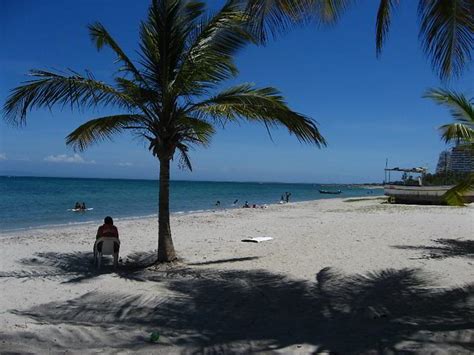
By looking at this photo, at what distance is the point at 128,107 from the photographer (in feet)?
27.3

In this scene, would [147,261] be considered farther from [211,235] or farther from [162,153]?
[211,235]

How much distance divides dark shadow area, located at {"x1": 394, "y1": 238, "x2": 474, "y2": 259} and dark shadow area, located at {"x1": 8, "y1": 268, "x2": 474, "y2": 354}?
2206mm

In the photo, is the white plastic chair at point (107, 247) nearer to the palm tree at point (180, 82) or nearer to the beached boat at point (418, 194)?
the palm tree at point (180, 82)

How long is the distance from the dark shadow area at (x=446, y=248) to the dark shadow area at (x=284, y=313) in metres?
2.21

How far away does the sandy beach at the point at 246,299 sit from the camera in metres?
4.38

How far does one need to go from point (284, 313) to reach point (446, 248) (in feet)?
20.4

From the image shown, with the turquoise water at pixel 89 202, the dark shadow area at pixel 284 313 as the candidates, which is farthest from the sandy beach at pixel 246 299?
the turquoise water at pixel 89 202

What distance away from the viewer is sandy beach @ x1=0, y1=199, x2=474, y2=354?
14.4 ft

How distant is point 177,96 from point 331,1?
329 centimetres

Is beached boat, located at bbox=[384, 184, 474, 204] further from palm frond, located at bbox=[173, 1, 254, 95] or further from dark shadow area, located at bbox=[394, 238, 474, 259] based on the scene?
palm frond, located at bbox=[173, 1, 254, 95]

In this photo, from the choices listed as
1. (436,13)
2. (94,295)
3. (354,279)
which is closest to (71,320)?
(94,295)

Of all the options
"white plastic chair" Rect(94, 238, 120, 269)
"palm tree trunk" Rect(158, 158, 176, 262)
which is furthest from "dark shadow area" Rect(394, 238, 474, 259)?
"white plastic chair" Rect(94, 238, 120, 269)

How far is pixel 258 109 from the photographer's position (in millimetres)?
7977

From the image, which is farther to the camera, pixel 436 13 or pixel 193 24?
pixel 193 24
